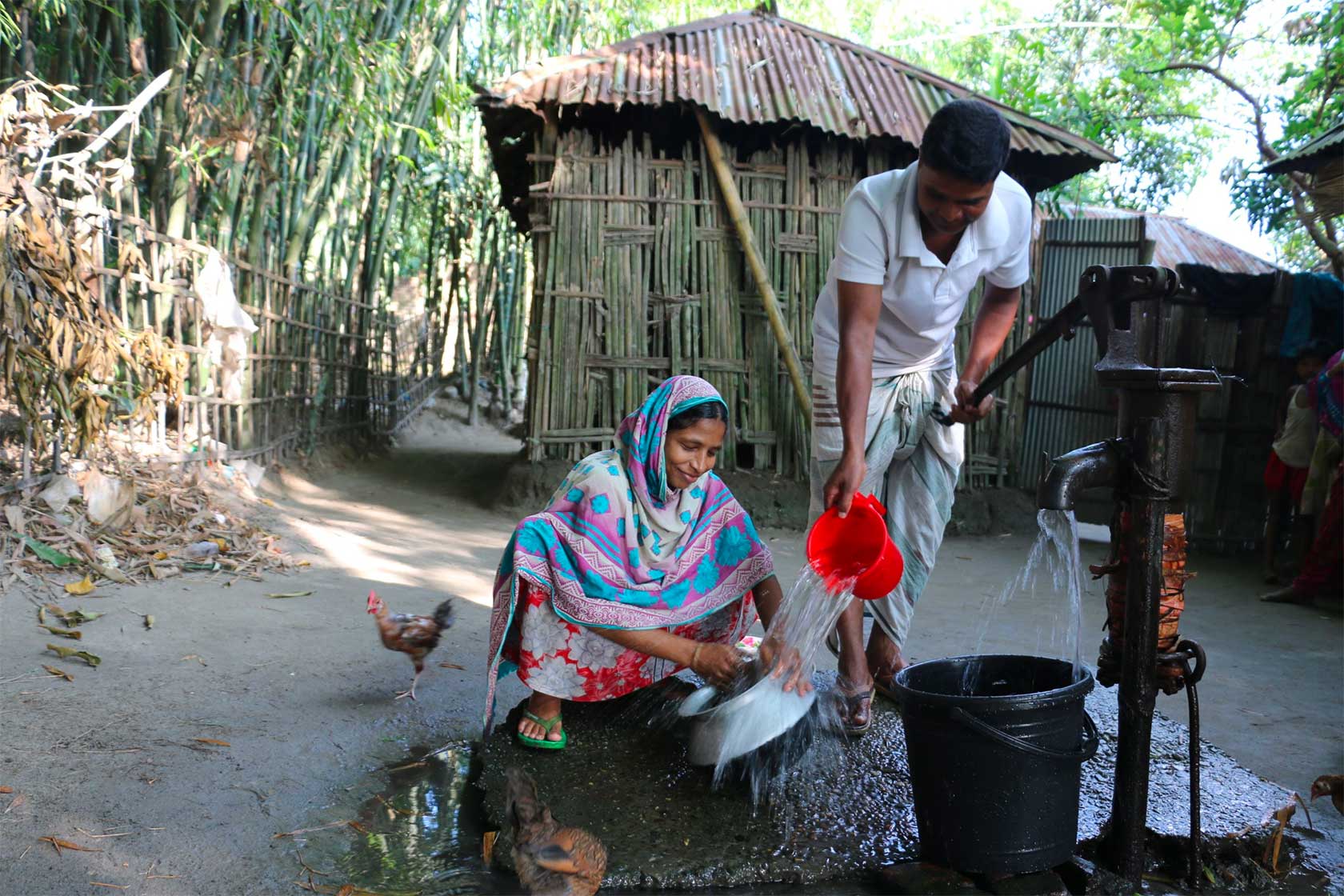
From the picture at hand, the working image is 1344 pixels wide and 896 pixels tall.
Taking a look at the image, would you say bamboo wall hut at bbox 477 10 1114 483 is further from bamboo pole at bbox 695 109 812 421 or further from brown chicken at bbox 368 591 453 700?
brown chicken at bbox 368 591 453 700

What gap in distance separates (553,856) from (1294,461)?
5.89 m

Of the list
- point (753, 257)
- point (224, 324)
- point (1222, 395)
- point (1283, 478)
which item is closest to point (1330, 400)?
point (1283, 478)

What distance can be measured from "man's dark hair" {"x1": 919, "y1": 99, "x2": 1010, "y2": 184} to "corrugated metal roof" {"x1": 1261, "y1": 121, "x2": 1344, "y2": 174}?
4593mm

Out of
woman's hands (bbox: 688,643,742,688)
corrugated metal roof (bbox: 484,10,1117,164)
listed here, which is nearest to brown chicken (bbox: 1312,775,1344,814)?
woman's hands (bbox: 688,643,742,688)

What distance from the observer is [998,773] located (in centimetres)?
188

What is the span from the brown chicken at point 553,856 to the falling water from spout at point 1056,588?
3.03 ft

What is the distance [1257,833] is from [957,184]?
65.6 inches

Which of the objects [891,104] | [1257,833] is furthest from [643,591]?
[891,104]

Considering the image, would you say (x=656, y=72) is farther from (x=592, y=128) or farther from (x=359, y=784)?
(x=359, y=784)

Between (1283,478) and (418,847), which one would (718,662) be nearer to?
(418,847)

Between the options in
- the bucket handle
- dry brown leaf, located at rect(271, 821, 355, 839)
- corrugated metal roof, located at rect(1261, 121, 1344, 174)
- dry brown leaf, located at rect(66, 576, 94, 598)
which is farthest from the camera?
corrugated metal roof, located at rect(1261, 121, 1344, 174)

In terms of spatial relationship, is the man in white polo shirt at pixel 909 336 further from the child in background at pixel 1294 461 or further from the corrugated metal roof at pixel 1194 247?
the corrugated metal roof at pixel 1194 247

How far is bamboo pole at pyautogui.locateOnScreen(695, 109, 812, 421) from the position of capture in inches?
280

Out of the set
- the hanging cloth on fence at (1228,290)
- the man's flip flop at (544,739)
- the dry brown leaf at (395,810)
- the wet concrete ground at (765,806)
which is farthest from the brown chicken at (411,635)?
the hanging cloth on fence at (1228,290)
